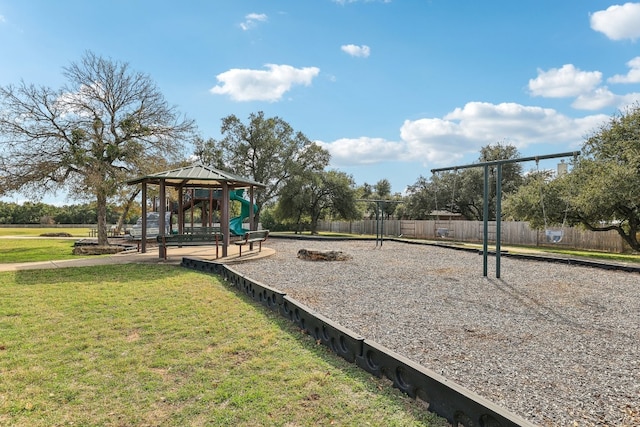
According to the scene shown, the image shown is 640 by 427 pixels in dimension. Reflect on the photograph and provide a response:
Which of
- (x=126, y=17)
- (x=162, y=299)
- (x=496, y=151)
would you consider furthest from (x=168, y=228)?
(x=496, y=151)

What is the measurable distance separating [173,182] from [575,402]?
1376cm

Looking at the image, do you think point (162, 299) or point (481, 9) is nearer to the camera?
point (162, 299)

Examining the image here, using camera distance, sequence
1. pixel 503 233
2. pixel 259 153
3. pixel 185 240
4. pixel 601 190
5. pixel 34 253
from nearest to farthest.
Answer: pixel 185 240 < pixel 34 253 < pixel 601 190 < pixel 503 233 < pixel 259 153

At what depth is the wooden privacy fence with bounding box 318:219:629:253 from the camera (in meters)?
19.6

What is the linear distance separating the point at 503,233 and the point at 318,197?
14515 mm

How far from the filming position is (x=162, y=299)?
19.9 ft

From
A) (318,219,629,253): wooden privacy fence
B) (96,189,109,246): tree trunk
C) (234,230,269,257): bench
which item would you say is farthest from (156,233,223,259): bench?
A: (318,219,629,253): wooden privacy fence

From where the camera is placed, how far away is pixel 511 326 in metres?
4.73

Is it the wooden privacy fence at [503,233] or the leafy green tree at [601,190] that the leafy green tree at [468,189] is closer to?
the wooden privacy fence at [503,233]

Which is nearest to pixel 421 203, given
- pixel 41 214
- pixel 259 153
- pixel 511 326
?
pixel 259 153

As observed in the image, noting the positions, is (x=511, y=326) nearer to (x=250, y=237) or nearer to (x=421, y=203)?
(x=250, y=237)

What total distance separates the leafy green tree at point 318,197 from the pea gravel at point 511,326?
69.7 ft

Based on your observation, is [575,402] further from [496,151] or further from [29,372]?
[496,151]

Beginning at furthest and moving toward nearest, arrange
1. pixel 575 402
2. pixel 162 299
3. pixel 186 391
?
pixel 162 299 < pixel 186 391 < pixel 575 402
